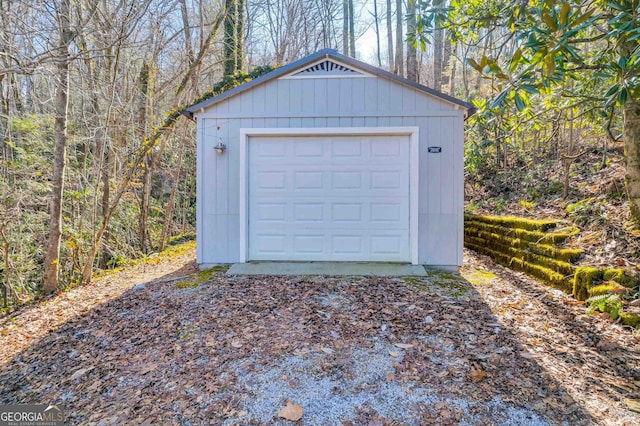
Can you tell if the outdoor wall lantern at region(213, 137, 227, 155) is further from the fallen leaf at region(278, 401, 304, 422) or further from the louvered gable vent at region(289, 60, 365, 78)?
the fallen leaf at region(278, 401, 304, 422)

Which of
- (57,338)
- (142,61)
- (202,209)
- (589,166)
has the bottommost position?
(57,338)

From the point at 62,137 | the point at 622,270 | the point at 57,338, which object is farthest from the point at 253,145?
the point at 622,270

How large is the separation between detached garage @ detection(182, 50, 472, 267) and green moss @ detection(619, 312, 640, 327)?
2.15 meters

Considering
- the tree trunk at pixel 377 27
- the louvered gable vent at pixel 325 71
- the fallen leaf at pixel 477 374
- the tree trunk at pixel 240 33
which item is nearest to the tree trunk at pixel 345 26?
the tree trunk at pixel 377 27

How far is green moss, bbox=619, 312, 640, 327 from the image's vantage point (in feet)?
9.85

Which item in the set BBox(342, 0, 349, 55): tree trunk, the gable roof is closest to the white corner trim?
the gable roof

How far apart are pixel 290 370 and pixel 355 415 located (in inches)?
25.2

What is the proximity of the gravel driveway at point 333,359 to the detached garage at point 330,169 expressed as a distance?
119cm

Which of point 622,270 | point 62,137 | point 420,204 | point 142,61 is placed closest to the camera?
point 622,270

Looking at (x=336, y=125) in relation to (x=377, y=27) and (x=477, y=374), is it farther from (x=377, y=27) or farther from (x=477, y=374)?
(x=377, y=27)

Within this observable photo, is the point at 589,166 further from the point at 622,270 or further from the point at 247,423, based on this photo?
the point at 247,423

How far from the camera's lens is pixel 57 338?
11.4 feet

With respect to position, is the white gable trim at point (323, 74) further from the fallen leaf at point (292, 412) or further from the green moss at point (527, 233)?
the fallen leaf at point (292, 412)

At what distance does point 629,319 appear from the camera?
305 centimetres
